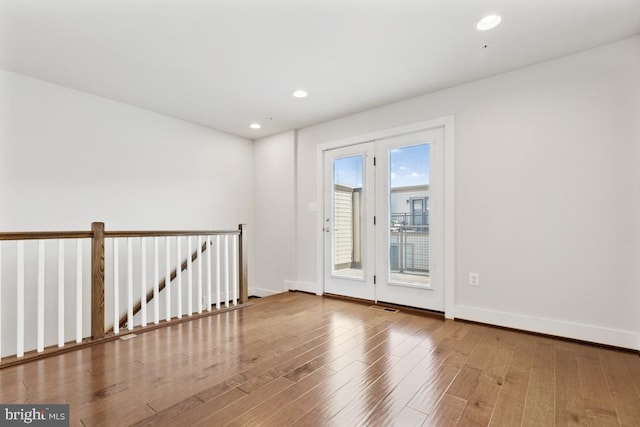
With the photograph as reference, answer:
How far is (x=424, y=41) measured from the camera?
2.51 metres

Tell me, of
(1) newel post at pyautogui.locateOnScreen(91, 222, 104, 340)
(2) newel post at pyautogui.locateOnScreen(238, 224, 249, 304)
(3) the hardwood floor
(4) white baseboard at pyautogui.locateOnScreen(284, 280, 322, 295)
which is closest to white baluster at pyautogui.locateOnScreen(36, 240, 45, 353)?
(3) the hardwood floor

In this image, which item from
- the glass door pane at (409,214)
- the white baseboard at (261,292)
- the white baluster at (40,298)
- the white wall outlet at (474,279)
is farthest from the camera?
the white baseboard at (261,292)

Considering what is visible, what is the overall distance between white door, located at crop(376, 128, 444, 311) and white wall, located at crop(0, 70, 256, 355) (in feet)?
8.39

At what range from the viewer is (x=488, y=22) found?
2.27 meters

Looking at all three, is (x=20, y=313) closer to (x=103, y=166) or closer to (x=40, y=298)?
(x=40, y=298)

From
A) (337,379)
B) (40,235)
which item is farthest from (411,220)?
(40,235)

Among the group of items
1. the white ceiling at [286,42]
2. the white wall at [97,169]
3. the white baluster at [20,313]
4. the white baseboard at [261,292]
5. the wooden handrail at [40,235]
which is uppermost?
the white ceiling at [286,42]

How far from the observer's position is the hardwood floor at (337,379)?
5.38ft

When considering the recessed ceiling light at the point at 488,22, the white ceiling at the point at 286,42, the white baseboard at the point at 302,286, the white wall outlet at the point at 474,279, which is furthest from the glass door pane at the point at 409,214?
the recessed ceiling light at the point at 488,22

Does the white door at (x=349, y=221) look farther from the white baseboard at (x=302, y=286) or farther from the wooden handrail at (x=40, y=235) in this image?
the wooden handrail at (x=40, y=235)

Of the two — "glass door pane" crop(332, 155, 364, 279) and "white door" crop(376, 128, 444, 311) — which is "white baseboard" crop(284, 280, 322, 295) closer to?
"glass door pane" crop(332, 155, 364, 279)

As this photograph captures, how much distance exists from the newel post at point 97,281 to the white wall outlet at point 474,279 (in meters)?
3.49

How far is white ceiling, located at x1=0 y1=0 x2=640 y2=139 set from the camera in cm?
214

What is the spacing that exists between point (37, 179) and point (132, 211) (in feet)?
3.17
